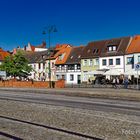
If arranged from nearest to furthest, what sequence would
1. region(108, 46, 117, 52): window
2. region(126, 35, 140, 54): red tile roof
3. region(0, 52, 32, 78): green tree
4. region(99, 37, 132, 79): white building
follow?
1. region(126, 35, 140, 54): red tile roof
2. region(99, 37, 132, 79): white building
3. region(108, 46, 117, 52): window
4. region(0, 52, 32, 78): green tree

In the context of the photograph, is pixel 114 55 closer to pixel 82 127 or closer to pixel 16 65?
pixel 16 65

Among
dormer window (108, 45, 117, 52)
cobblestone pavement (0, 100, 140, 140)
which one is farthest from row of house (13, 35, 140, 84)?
cobblestone pavement (0, 100, 140, 140)

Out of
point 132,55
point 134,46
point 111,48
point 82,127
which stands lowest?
point 82,127

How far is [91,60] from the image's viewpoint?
8012 cm

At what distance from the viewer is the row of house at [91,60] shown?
7088 cm

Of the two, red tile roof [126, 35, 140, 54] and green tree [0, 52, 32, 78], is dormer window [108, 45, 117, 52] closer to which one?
red tile roof [126, 35, 140, 54]

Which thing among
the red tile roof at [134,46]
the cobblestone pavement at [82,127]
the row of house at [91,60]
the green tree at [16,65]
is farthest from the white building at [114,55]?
the cobblestone pavement at [82,127]

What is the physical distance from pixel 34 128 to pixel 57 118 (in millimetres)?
2886

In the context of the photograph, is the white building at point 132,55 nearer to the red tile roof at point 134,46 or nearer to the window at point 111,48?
the red tile roof at point 134,46

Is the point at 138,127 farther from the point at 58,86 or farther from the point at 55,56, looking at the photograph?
the point at 55,56

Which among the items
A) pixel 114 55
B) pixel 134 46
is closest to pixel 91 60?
pixel 114 55

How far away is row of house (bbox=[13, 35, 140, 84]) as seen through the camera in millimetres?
70875

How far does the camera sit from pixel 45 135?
10398mm

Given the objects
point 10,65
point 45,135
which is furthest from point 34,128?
point 10,65
